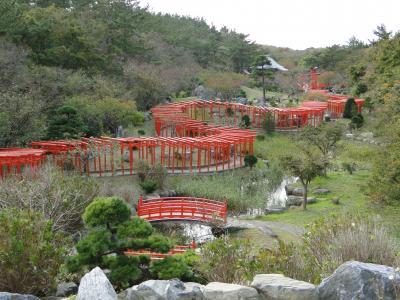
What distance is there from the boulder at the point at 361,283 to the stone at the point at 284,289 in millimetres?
202

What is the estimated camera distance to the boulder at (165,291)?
20.8 ft

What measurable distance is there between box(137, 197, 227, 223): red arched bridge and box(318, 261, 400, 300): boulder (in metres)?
11.3

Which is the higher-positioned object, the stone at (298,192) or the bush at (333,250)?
the bush at (333,250)

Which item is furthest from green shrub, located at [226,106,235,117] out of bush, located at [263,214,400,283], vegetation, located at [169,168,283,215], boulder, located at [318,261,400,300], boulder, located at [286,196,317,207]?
boulder, located at [318,261,400,300]

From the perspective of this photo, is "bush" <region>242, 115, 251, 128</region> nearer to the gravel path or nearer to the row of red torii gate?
the row of red torii gate

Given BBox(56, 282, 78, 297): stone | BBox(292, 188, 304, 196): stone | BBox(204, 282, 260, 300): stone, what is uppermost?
BBox(204, 282, 260, 300): stone

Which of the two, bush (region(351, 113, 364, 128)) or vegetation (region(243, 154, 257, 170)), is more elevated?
bush (region(351, 113, 364, 128))

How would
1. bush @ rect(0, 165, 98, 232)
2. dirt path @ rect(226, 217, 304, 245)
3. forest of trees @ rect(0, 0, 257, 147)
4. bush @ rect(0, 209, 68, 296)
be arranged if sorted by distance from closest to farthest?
1. bush @ rect(0, 209, 68, 296)
2. bush @ rect(0, 165, 98, 232)
3. dirt path @ rect(226, 217, 304, 245)
4. forest of trees @ rect(0, 0, 257, 147)

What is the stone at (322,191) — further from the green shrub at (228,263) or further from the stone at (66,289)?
the stone at (66,289)

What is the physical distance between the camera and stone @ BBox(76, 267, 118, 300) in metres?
5.84

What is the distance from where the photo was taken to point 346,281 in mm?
5754

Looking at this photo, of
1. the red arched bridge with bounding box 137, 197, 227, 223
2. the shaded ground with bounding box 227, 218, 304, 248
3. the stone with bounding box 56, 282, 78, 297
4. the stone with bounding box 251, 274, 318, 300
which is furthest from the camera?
the red arched bridge with bounding box 137, 197, 227, 223

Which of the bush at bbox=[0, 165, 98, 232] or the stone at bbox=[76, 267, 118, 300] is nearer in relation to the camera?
the stone at bbox=[76, 267, 118, 300]

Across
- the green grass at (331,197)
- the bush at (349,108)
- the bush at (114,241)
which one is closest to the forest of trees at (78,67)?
the green grass at (331,197)
